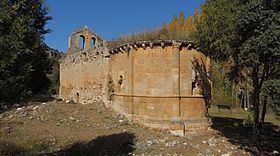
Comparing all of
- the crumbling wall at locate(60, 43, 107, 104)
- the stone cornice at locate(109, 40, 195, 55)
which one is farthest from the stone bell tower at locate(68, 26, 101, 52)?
the stone cornice at locate(109, 40, 195, 55)

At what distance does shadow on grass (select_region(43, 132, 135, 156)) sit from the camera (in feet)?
32.2

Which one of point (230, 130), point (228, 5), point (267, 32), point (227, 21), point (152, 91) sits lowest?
point (230, 130)

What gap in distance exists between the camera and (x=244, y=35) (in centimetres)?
1043

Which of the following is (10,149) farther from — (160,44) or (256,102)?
(256,102)

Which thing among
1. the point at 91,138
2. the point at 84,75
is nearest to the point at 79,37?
the point at 84,75

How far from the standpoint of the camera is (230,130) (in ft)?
50.4

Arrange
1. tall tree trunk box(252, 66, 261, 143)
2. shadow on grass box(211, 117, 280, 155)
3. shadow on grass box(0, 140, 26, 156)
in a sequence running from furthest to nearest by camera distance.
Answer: shadow on grass box(211, 117, 280, 155), tall tree trunk box(252, 66, 261, 143), shadow on grass box(0, 140, 26, 156)

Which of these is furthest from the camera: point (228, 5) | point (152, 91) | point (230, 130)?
point (230, 130)

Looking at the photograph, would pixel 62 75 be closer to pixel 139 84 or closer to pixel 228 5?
pixel 139 84

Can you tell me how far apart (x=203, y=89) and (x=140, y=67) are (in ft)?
12.2

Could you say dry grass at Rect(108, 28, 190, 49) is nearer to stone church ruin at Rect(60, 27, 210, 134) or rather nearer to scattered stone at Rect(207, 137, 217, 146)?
stone church ruin at Rect(60, 27, 210, 134)

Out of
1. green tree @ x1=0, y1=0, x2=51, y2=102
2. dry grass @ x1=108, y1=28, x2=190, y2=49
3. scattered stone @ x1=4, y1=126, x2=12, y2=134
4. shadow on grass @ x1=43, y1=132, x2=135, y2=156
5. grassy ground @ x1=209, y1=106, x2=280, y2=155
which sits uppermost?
dry grass @ x1=108, y1=28, x2=190, y2=49

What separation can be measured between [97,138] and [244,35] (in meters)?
7.59

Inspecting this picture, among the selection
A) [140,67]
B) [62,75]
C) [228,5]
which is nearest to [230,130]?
[140,67]
